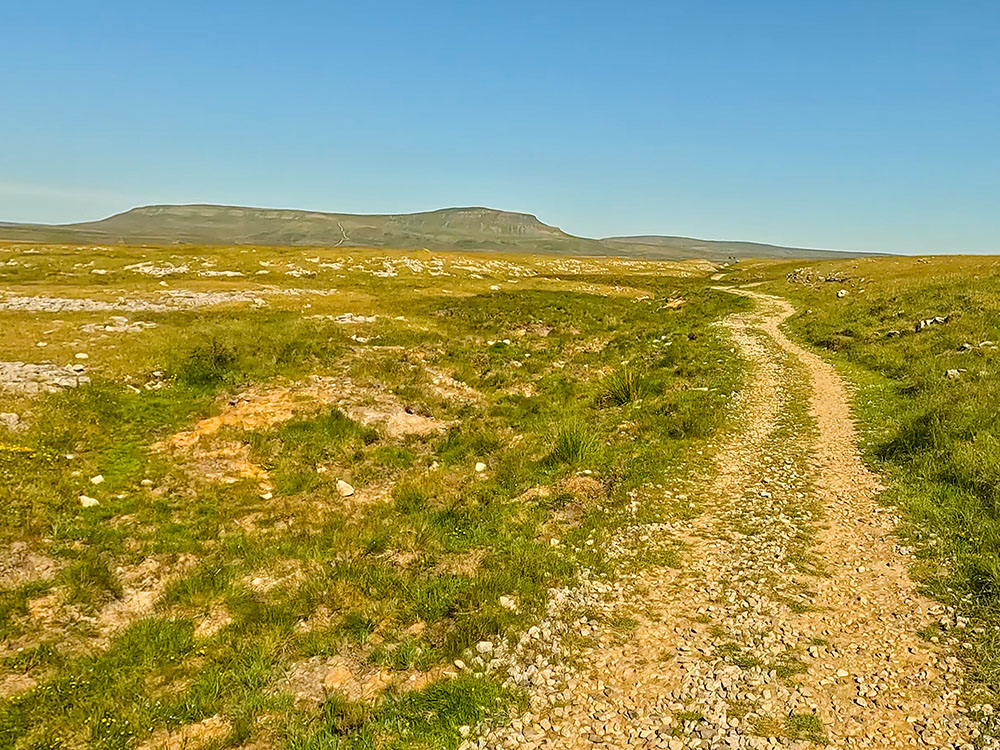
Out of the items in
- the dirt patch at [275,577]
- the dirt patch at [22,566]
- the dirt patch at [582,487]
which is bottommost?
the dirt patch at [275,577]

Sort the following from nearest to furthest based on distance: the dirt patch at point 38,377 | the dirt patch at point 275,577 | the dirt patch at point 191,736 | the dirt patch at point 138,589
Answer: the dirt patch at point 191,736 → the dirt patch at point 138,589 → the dirt patch at point 275,577 → the dirt patch at point 38,377

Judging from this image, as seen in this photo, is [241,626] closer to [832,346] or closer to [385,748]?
[385,748]

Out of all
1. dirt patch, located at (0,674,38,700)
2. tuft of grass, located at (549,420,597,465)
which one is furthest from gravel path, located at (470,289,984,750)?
dirt patch, located at (0,674,38,700)

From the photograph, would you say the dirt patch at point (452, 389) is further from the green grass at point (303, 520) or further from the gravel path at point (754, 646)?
the gravel path at point (754, 646)

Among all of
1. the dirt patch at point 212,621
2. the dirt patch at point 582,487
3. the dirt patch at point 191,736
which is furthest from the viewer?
the dirt patch at point 582,487

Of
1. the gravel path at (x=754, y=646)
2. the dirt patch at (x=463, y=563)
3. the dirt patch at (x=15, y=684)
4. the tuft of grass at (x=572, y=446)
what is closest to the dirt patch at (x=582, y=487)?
the tuft of grass at (x=572, y=446)

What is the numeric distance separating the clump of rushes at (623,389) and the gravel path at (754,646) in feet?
27.8

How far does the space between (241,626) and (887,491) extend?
13.8m

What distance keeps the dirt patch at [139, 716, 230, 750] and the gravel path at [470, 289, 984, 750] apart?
3.32 metres

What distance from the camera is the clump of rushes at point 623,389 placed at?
22.4 metres

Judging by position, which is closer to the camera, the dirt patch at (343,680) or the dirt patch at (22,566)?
the dirt patch at (343,680)

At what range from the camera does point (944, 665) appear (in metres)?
7.98

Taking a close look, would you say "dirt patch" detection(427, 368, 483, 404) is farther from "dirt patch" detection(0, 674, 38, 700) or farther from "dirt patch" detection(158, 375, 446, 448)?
"dirt patch" detection(0, 674, 38, 700)

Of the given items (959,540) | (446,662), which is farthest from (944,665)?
(446,662)
